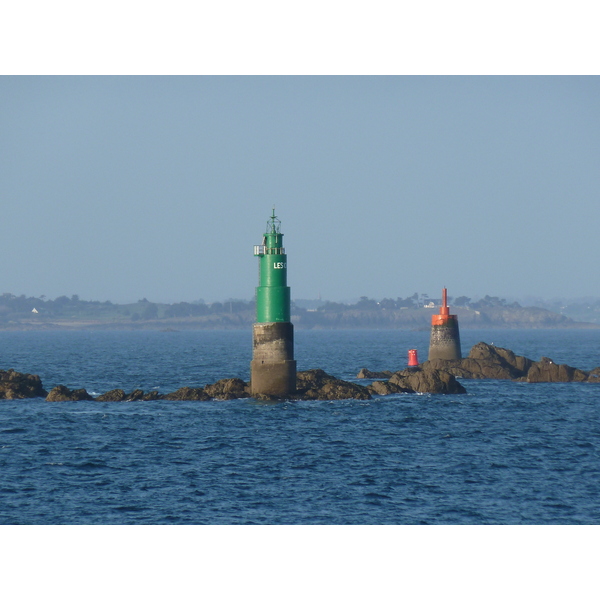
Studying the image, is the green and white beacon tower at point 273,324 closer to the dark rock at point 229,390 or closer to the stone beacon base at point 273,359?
the stone beacon base at point 273,359

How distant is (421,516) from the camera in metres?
29.1

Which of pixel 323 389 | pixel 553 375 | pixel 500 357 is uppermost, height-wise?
pixel 500 357

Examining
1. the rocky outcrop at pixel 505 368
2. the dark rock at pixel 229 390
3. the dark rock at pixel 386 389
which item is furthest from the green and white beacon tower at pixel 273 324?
the rocky outcrop at pixel 505 368

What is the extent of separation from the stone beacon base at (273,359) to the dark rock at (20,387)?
14.0 m

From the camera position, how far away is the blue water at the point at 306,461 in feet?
97.2

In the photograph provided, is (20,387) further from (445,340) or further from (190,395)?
(445,340)

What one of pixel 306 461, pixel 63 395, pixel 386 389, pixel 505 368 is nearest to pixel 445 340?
pixel 505 368

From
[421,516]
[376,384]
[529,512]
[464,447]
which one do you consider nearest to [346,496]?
[421,516]

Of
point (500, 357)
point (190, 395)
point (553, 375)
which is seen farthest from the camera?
point (500, 357)

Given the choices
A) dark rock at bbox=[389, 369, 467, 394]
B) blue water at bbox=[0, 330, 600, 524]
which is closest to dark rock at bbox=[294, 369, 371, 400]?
blue water at bbox=[0, 330, 600, 524]

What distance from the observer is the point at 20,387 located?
55.3 m

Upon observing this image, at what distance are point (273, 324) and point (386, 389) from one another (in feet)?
37.8

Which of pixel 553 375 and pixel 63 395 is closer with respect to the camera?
pixel 63 395

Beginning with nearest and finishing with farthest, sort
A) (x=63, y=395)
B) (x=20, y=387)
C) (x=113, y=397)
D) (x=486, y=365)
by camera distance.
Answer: (x=63, y=395), (x=113, y=397), (x=20, y=387), (x=486, y=365)
